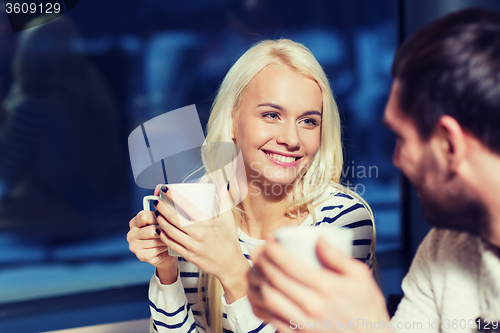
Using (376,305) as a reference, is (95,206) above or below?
above

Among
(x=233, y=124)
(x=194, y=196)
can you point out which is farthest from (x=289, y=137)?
(x=194, y=196)

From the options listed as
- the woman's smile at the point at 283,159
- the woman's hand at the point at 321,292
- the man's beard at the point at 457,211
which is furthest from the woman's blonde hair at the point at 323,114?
the woman's hand at the point at 321,292

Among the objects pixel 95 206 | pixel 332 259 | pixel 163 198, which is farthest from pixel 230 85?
A: pixel 95 206

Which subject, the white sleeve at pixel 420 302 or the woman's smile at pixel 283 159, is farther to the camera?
the woman's smile at pixel 283 159

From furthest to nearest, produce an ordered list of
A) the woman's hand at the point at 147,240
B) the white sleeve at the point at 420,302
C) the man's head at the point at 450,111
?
the woman's hand at the point at 147,240
the white sleeve at the point at 420,302
the man's head at the point at 450,111

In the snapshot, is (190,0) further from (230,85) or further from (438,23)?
(438,23)

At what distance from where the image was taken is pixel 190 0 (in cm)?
286

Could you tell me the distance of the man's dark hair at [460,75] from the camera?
0.60 meters

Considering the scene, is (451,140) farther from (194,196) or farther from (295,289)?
(194,196)

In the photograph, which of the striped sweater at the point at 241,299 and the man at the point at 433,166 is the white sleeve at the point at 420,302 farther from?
the striped sweater at the point at 241,299

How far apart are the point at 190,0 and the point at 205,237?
7.61 ft

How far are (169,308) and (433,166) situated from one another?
81 cm

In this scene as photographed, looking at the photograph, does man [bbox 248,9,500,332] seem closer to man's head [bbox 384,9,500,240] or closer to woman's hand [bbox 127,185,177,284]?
man's head [bbox 384,9,500,240]

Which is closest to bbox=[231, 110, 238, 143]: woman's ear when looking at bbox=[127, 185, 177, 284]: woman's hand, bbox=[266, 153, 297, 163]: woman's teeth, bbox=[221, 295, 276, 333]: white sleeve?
bbox=[266, 153, 297, 163]: woman's teeth
